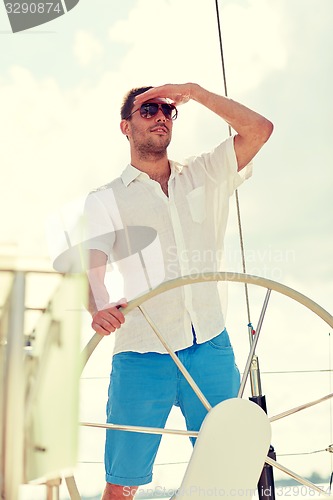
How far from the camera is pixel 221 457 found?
1.42m

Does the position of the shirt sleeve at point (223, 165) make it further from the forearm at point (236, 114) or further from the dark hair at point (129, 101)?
the dark hair at point (129, 101)

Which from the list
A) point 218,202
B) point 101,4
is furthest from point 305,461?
point 101,4

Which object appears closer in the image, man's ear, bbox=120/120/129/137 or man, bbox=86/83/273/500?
man, bbox=86/83/273/500

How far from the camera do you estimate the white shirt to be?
1945mm

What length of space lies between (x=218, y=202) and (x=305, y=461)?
1.36 metres

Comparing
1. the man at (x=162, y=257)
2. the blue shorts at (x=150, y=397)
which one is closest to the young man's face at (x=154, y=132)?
the man at (x=162, y=257)

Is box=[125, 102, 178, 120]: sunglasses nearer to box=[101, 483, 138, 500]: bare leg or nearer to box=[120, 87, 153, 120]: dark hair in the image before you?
box=[120, 87, 153, 120]: dark hair

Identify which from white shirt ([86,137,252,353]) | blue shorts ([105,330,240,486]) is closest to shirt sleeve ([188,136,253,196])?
white shirt ([86,137,252,353])

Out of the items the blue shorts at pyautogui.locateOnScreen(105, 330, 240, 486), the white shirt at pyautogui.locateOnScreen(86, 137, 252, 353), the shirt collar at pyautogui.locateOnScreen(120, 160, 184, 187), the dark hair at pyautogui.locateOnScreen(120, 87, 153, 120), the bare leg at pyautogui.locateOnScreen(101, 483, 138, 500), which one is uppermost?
the dark hair at pyautogui.locateOnScreen(120, 87, 153, 120)

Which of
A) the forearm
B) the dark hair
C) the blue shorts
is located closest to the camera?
the blue shorts

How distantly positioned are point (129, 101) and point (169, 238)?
42cm

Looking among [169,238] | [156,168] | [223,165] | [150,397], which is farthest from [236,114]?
[150,397]

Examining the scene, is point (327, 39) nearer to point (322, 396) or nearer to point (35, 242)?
point (322, 396)

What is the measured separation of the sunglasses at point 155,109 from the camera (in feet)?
6.82
